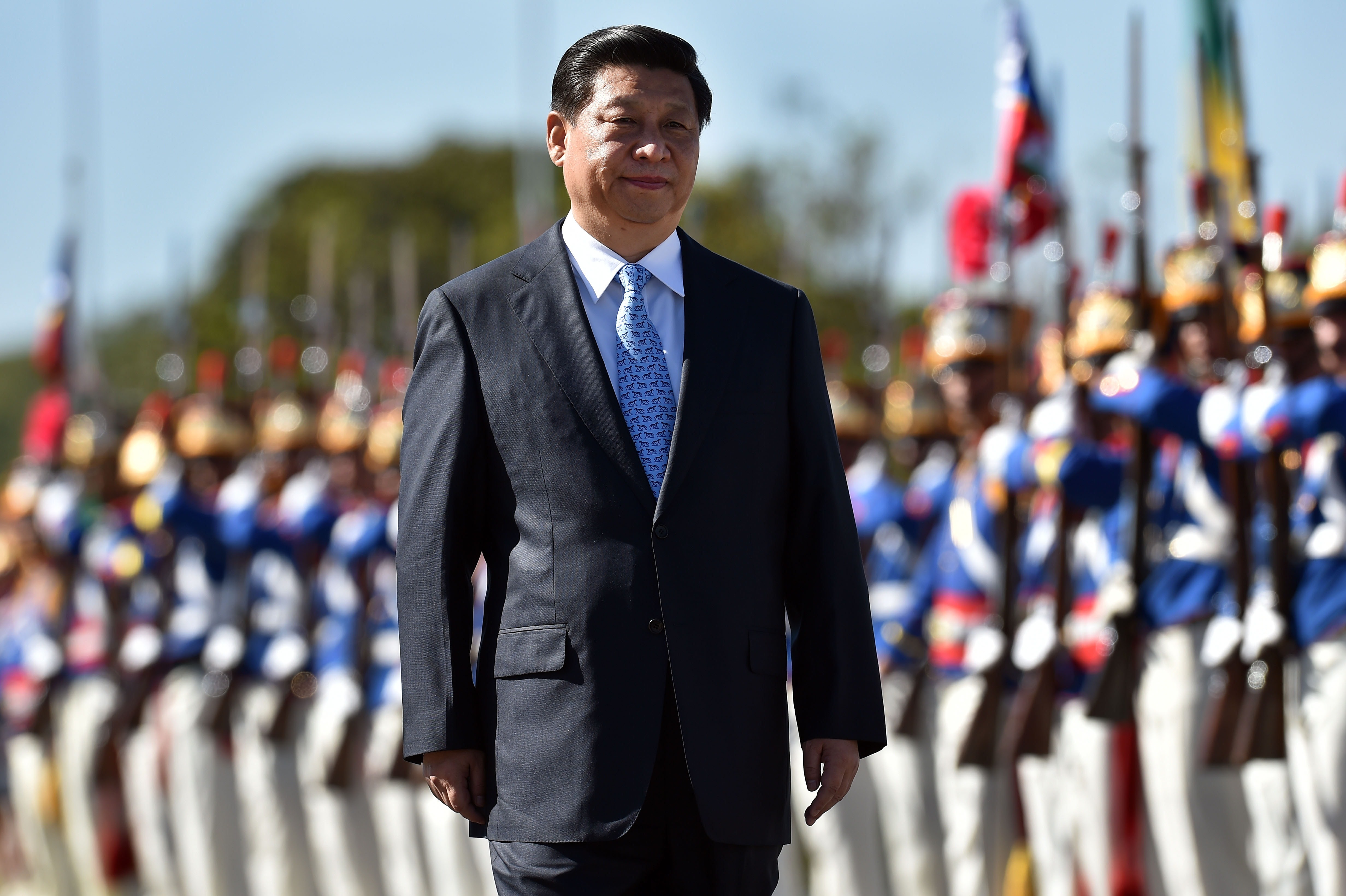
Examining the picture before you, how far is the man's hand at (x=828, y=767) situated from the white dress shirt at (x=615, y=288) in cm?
65

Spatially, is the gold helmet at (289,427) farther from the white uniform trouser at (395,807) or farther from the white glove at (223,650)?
the white uniform trouser at (395,807)

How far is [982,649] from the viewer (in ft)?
21.3

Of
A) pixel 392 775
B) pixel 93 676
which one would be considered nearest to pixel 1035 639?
pixel 392 775

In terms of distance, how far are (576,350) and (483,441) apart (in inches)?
8.0

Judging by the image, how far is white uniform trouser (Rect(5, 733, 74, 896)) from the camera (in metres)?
9.46

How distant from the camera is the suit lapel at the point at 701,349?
9.39ft

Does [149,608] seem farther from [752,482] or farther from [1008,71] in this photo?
[752,482]

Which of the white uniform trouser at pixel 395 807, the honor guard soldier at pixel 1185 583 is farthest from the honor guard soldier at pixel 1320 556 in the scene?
the white uniform trouser at pixel 395 807

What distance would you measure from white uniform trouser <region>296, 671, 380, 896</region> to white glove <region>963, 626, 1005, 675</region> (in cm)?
275

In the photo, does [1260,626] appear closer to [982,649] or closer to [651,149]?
[982,649]

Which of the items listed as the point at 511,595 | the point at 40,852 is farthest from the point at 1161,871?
the point at 40,852

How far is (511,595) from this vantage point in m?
2.90

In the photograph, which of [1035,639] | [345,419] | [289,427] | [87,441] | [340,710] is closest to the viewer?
[1035,639]

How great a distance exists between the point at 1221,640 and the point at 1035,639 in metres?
0.89
